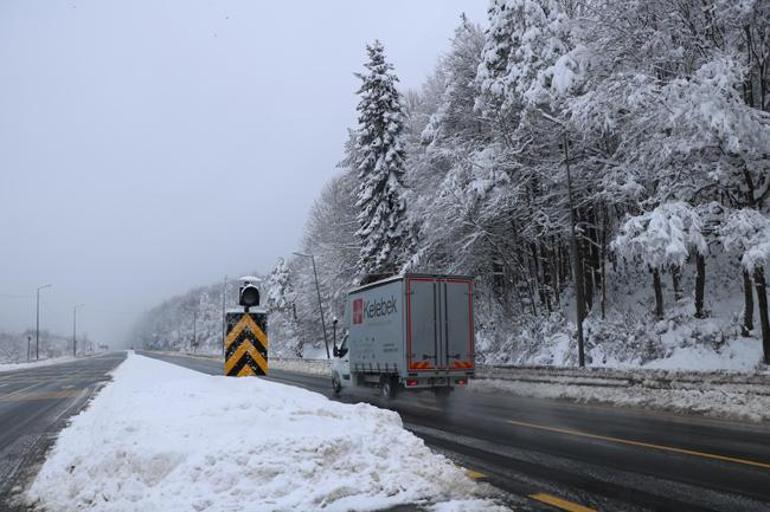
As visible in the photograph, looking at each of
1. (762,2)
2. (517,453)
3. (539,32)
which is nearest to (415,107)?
(539,32)

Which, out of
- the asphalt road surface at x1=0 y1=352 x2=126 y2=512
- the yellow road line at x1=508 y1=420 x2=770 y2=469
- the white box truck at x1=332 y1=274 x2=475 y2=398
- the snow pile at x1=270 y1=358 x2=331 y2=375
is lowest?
the snow pile at x1=270 y1=358 x2=331 y2=375

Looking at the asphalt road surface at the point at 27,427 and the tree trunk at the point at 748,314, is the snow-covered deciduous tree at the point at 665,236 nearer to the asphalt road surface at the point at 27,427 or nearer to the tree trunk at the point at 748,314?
the tree trunk at the point at 748,314

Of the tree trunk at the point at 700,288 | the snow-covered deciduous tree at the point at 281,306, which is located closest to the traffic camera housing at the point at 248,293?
the tree trunk at the point at 700,288

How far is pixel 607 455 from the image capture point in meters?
7.89

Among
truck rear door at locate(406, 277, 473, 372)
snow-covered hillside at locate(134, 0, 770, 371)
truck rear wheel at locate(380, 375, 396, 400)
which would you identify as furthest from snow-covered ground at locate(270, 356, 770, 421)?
truck rear wheel at locate(380, 375, 396, 400)

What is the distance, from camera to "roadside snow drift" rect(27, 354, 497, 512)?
5.48 metres

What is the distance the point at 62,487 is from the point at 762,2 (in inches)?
766

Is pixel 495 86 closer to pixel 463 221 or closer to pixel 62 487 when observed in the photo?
pixel 463 221

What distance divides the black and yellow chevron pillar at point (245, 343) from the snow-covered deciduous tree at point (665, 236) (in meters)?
11.4

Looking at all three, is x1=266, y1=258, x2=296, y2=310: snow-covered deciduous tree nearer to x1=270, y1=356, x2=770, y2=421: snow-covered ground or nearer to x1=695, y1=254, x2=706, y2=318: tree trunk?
x1=270, y1=356, x2=770, y2=421: snow-covered ground

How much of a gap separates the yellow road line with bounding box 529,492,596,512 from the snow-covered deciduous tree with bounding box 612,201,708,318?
11618mm

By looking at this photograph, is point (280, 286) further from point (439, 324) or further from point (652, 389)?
point (652, 389)

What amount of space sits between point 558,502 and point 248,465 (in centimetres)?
303

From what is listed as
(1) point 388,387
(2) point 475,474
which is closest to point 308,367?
(1) point 388,387
